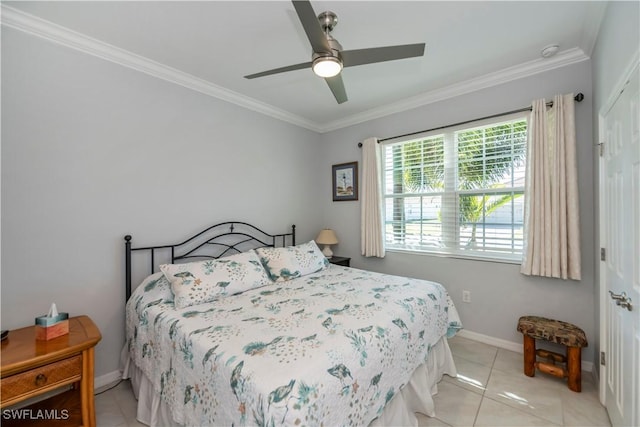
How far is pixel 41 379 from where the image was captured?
1.44 metres

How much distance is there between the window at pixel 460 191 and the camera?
2650mm

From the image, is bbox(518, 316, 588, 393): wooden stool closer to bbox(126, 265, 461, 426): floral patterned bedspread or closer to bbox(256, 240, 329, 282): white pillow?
bbox(126, 265, 461, 426): floral patterned bedspread

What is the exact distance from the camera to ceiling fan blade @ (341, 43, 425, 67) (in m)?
1.57

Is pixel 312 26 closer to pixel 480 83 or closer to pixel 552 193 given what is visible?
pixel 480 83

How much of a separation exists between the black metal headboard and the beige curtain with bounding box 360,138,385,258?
1.07 m

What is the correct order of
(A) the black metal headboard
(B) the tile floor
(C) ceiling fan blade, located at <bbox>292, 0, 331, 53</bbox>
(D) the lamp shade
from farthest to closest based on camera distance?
(D) the lamp shade < (A) the black metal headboard < (B) the tile floor < (C) ceiling fan blade, located at <bbox>292, 0, 331, 53</bbox>

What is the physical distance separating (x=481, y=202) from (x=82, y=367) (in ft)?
11.3

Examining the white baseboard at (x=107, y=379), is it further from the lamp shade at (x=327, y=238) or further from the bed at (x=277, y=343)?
the lamp shade at (x=327, y=238)

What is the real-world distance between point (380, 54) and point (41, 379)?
260 centimetres

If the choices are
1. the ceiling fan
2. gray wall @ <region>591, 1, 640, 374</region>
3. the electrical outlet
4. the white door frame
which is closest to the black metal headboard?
the ceiling fan

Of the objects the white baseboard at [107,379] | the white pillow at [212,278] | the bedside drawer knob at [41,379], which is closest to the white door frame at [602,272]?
the white pillow at [212,278]

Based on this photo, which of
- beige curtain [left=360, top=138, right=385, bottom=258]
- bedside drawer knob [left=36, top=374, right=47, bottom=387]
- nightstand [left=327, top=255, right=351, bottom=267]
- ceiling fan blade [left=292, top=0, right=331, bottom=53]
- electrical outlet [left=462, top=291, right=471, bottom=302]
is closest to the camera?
ceiling fan blade [left=292, top=0, right=331, bottom=53]

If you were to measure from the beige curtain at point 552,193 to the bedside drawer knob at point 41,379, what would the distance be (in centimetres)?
352

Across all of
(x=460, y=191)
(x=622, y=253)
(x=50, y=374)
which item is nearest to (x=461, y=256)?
(x=460, y=191)
